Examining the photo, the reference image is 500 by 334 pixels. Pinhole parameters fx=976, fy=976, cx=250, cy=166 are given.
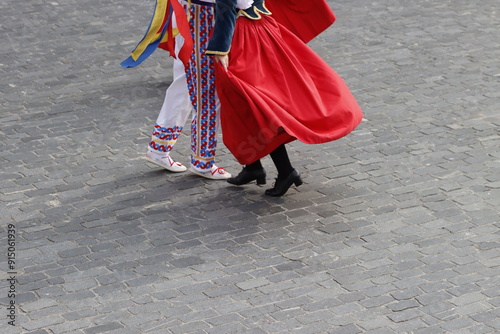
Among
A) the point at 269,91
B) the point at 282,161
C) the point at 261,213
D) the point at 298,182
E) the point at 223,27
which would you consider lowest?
the point at 261,213

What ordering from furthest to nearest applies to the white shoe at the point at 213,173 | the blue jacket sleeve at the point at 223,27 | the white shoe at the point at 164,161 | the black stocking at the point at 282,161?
the white shoe at the point at 164,161
the white shoe at the point at 213,173
the black stocking at the point at 282,161
the blue jacket sleeve at the point at 223,27

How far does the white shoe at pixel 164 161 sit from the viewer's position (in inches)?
273

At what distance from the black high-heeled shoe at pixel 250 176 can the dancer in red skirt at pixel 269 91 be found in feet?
0.65

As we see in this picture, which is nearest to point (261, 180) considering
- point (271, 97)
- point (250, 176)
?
point (250, 176)

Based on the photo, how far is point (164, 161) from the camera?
6.93 m

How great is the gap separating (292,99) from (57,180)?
1.81 m

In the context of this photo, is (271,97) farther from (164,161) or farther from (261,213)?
(164,161)

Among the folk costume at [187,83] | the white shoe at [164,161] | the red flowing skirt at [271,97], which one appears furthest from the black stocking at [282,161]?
the white shoe at [164,161]

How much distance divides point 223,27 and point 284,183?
1110 millimetres

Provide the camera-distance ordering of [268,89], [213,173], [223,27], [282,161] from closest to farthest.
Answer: [223,27], [268,89], [282,161], [213,173]

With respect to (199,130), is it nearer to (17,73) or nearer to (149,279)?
(149,279)

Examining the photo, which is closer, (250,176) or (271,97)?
(271,97)

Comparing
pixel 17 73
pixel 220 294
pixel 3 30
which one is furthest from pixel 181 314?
pixel 3 30

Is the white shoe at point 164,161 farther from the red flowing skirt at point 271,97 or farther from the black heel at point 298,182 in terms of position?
the black heel at point 298,182
